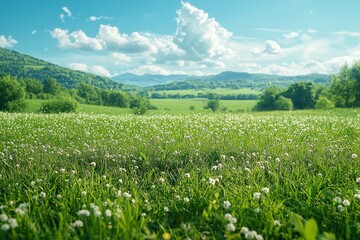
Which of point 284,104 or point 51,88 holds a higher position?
point 51,88

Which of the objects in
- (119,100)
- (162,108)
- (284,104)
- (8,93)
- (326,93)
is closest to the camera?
(8,93)

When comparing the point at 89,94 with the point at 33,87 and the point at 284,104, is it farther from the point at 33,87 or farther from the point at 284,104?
the point at 284,104

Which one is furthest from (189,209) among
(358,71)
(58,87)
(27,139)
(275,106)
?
(58,87)

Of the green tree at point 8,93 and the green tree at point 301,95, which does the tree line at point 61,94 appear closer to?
the green tree at point 8,93

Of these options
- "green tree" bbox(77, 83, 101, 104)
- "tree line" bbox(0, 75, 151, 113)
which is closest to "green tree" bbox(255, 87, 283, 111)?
"tree line" bbox(0, 75, 151, 113)

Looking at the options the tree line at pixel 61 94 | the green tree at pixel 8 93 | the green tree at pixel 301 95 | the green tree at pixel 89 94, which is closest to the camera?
the green tree at pixel 8 93

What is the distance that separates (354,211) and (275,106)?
11300 centimetres

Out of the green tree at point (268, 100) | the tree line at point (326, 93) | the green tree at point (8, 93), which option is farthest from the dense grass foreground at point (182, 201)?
the green tree at point (268, 100)

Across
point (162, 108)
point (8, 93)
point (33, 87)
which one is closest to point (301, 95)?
A: point (162, 108)

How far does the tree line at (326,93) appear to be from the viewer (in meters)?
80.1

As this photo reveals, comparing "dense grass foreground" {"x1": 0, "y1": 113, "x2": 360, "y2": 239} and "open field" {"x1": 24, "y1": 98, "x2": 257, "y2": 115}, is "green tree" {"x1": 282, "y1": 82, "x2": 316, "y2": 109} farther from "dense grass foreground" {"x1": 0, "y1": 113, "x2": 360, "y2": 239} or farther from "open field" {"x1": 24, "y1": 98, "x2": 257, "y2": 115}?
"dense grass foreground" {"x1": 0, "y1": 113, "x2": 360, "y2": 239}

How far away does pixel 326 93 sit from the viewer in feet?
334

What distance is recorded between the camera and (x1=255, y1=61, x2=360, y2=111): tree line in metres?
80.1

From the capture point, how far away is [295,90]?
115500 mm
